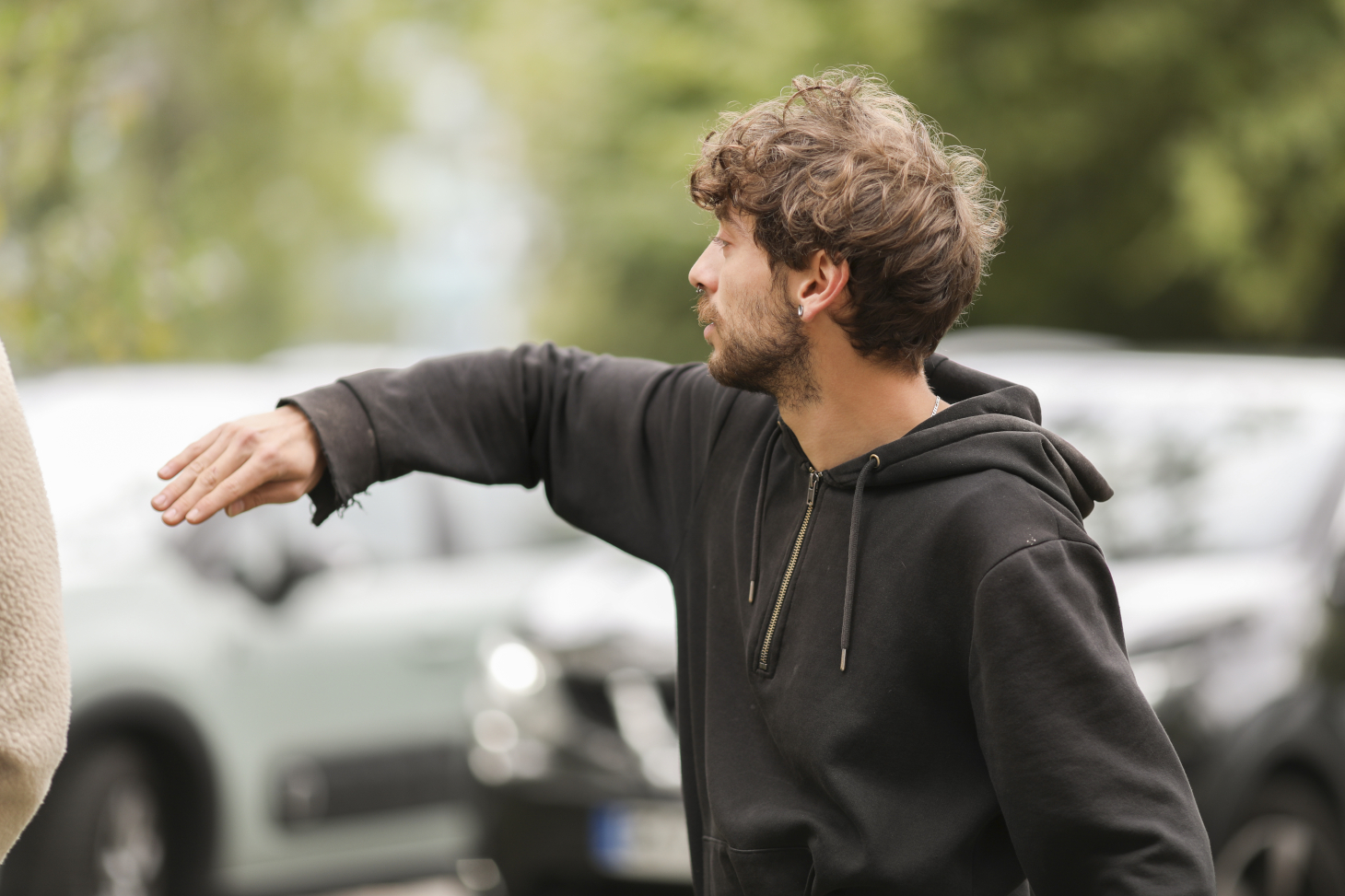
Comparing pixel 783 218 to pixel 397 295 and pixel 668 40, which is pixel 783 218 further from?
pixel 397 295

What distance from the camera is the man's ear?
226 cm

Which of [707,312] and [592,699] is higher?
[707,312]

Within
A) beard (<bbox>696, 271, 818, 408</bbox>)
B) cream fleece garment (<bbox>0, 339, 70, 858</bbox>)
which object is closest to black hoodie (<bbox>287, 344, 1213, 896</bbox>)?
beard (<bbox>696, 271, 818, 408</bbox>)

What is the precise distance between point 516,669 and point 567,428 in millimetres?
Answer: 2596

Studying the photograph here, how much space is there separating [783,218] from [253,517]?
4.07 metres

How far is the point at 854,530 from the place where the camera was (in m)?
2.19

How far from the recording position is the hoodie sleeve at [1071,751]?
1.97 meters

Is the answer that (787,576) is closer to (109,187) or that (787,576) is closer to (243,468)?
(243,468)

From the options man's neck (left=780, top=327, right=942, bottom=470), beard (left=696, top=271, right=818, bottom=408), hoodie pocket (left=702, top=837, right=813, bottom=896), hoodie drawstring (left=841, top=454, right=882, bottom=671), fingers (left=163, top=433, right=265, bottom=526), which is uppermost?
beard (left=696, top=271, right=818, bottom=408)

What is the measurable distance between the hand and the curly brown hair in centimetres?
70

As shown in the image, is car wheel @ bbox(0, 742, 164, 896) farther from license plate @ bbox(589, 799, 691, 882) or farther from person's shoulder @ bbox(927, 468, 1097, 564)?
person's shoulder @ bbox(927, 468, 1097, 564)

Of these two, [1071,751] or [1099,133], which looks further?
[1099,133]

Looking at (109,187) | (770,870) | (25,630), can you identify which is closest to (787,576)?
(770,870)

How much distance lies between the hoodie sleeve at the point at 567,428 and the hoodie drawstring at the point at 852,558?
0.44m
